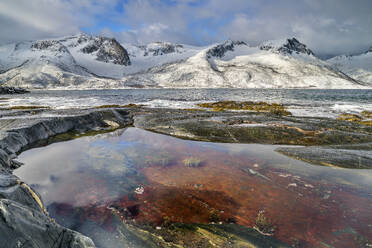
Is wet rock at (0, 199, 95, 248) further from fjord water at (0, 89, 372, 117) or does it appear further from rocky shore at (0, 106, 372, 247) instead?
fjord water at (0, 89, 372, 117)

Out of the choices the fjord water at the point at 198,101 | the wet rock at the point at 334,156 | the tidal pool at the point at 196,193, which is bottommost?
the tidal pool at the point at 196,193

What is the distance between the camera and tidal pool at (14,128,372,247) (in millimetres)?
5773

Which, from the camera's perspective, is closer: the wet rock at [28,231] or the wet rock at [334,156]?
the wet rock at [28,231]

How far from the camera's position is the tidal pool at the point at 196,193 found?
577 cm

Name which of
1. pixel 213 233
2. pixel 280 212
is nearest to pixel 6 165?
pixel 213 233

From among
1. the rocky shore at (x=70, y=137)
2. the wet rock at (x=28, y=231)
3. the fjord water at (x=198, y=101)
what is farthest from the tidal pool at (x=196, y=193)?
the fjord water at (x=198, y=101)

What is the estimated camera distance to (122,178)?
28.8 feet

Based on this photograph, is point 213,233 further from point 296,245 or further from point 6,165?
point 6,165

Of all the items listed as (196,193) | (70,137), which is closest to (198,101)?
(70,137)

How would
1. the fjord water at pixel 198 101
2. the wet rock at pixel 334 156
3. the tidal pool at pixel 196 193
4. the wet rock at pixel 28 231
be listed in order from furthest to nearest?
the fjord water at pixel 198 101 → the wet rock at pixel 334 156 → the tidal pool at pixel 196 193 → the wet rock at pixel 28 231

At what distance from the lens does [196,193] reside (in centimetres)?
761

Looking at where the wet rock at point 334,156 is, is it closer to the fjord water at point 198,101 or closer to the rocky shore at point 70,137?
the rocky shore at point 70,137

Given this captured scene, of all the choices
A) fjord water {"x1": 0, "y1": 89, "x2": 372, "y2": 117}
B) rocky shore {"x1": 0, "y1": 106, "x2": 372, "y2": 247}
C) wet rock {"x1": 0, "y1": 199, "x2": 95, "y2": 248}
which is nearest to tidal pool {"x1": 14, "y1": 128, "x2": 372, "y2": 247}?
rocky shore {"x1": 0, "y1": 106, "x2": 372, "y2": 247}

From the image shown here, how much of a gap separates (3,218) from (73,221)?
3.26 metres
